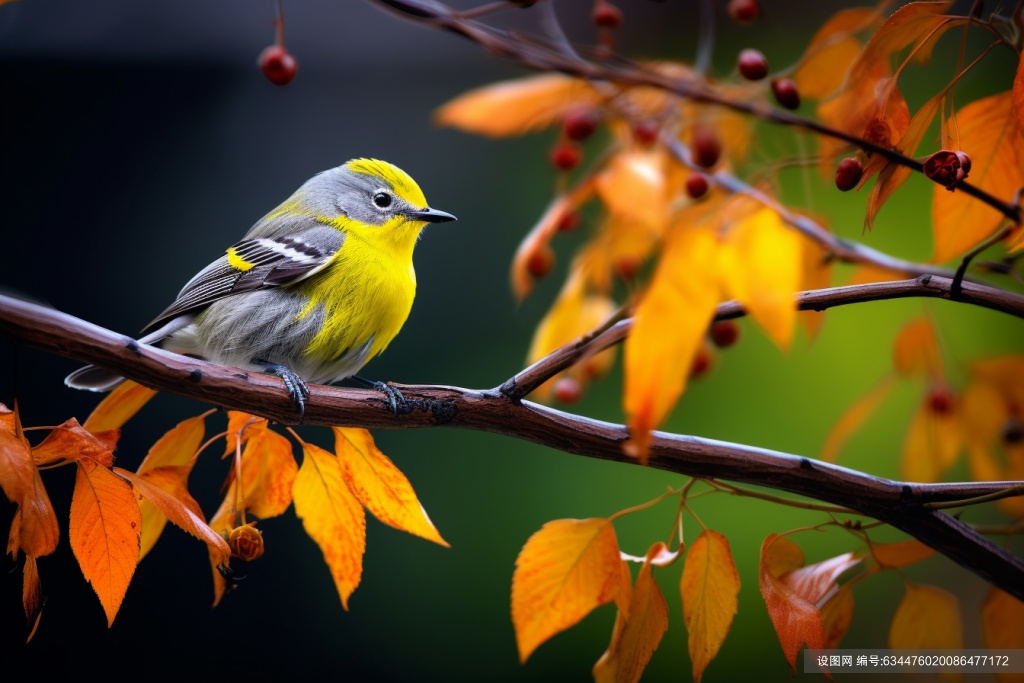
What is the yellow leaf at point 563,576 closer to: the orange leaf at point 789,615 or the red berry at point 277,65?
the orange leaf at point 789,615

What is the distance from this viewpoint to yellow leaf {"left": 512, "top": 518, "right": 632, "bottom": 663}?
485 mm

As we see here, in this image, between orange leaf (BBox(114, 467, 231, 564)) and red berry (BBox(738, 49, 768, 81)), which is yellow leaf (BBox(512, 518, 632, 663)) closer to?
orange leaf (BBox(114, 467, 231, 564))

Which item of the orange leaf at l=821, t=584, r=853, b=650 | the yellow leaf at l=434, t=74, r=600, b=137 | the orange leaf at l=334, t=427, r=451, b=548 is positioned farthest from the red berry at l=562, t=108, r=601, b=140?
the orange leaf at l=821, t=584, r=853, b=650

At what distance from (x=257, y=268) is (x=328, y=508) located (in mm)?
321

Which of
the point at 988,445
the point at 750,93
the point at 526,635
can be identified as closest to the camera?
the point at 526,635

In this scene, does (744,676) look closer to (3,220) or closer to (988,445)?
(988,445)

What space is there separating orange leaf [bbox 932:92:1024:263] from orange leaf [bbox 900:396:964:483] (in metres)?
0.41

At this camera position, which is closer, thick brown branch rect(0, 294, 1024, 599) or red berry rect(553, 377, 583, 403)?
thick brown branch rect(0, 294, 1024, 599)

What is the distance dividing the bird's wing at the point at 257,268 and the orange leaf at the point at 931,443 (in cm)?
77

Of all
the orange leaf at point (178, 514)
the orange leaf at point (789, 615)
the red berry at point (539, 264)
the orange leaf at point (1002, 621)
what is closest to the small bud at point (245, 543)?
the orange leaf at point (178, 514)

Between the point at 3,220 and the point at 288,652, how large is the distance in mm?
866

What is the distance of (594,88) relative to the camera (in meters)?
0.72

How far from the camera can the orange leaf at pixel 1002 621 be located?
0.56 m

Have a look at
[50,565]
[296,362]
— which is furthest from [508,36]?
[50,565]
